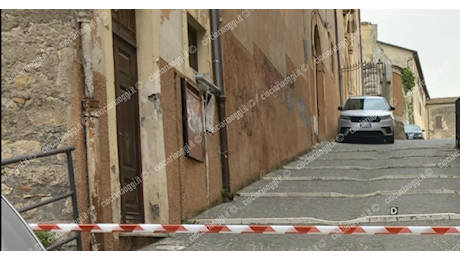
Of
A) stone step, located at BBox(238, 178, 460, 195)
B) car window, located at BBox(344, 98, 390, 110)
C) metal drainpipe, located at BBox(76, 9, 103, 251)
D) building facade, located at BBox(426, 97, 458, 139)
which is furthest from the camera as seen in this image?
building facade, located at BBox(426, 97, 458, 139)

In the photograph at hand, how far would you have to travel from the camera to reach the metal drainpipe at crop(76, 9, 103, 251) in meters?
5.93

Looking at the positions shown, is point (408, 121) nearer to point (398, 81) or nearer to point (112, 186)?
point (398, 81)

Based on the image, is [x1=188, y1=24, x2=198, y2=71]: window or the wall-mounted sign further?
[x1=188, y1=24, x2=198, y2=71]: window

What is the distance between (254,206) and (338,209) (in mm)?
1289

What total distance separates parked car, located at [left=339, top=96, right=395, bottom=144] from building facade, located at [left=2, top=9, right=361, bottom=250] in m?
8.08

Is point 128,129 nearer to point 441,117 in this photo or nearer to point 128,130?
point 128,130

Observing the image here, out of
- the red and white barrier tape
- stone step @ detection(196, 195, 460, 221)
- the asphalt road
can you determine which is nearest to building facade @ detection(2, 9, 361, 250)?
stone step @ detection(196, 195, 460, 221)

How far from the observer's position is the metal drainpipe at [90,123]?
5.93m

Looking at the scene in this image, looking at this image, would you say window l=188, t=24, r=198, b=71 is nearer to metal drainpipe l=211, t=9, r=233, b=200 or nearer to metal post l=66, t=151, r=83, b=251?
metal drainpipe l=211, t=9, r=233, b=200

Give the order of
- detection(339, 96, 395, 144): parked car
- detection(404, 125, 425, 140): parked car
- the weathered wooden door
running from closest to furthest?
1. the weathered wooden door
2. detection(339, 96, 395, 144): parked car
3. detection(404, 125, 425, 140): parked car

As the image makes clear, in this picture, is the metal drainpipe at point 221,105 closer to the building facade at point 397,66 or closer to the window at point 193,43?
the window at point 193,43

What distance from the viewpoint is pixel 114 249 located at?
6.30 m

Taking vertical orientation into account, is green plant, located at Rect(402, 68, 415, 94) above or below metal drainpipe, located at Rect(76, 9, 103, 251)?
above
